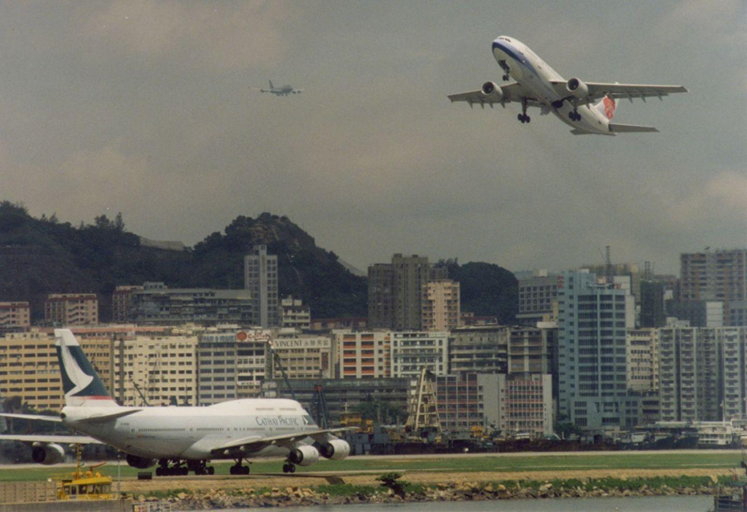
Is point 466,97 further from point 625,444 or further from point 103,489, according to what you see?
point 625,444

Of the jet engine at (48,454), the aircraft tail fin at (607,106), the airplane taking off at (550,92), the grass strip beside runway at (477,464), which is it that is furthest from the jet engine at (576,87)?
the jet engine at (48,454)

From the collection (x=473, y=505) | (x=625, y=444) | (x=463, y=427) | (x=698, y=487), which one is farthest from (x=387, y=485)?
(x=463, y=427)

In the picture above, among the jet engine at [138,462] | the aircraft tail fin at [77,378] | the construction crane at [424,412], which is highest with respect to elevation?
the aircraft tail fin at [77,378]

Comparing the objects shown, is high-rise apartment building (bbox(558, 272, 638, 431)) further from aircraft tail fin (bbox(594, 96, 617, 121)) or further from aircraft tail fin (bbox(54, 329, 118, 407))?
aircraft tail fin (bbox(54, 329, 118, 407))

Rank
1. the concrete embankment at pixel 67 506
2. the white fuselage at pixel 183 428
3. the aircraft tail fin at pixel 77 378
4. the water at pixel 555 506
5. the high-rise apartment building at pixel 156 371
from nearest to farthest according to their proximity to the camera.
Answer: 1. the concrete embankment at pixel 67 506
2. the water at pixel 555 506
3. the white fuselage at pixel 183 428
4. the aircraft tail fin at pixel 77 378
5. the high-rise apartment building at pixel 156 371

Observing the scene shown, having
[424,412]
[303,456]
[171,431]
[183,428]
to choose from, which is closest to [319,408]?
[424,412]

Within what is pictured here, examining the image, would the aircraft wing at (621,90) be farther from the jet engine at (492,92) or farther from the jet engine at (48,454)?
the jet engine at (48,454)

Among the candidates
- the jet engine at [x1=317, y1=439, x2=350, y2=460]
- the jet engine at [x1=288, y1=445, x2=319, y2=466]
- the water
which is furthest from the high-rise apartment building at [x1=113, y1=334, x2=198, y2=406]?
the water
